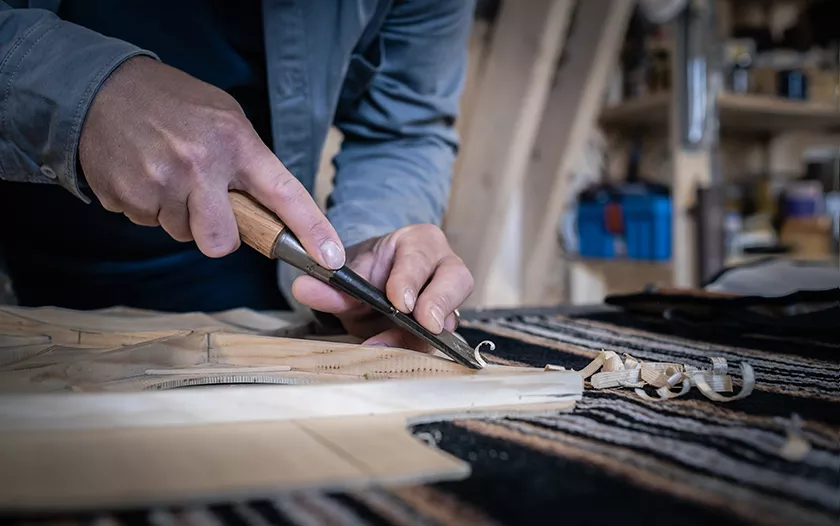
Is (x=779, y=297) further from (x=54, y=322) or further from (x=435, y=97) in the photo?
(x=54, y=322)

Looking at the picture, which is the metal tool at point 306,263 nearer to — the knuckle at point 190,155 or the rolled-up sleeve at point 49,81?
the knuckle at point 190,155

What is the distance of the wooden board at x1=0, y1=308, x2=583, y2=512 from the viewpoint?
340 millimetres

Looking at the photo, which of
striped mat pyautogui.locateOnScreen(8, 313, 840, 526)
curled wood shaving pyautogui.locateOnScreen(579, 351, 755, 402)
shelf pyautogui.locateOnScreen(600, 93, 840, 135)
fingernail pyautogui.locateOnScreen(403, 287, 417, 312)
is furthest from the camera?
shelf pyautogui.locateOnScreen(600, 93, 840, 135)

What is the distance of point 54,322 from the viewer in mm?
678

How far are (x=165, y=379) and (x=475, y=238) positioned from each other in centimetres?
125

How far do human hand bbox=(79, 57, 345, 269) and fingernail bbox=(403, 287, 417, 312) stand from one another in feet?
0.26

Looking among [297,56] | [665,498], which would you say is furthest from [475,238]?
[665,498]

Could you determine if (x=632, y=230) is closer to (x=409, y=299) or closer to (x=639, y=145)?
(x=639, y=145)

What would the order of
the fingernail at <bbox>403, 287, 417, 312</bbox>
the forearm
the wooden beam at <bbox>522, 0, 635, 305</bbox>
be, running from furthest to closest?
the wooden beam at <bbox>522, 0, 635, 305</bbox> < the forearm < the fingernail at <bbox>403, 287, 417, 312</bbox>

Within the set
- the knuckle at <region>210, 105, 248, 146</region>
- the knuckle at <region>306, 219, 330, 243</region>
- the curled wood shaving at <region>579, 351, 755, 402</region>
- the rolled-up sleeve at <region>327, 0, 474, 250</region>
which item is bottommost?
the curled wood shaving at <region>579, 351, 755, 402</region>

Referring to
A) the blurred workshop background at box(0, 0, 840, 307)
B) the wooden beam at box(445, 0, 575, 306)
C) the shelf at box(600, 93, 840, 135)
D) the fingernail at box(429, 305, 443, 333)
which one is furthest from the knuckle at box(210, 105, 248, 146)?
the shelf at box(600, 93, 840, 135)

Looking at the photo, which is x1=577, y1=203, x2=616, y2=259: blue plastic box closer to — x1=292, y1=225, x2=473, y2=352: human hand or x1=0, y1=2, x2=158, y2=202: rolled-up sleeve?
x1=292, y1=225, x2=473, y2=352: human hand

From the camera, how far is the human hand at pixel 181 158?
576mm

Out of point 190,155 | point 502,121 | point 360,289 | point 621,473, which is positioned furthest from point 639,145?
point 621,473
